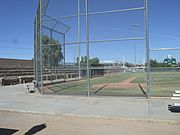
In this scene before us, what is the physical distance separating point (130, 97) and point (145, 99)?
961 millimetres

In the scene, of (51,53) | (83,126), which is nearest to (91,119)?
(83,126)

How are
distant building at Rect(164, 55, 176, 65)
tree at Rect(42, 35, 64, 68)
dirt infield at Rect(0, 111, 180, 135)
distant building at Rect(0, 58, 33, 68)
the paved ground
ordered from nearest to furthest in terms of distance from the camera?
dirt infield at Rect(0, 111, 180, 135)
the paved ground
distant building at Rect(164, 55, 176, 65)
tree at Rect(42, 35, 64, 68)
distant building at Rect(0, 58, 33, 68)

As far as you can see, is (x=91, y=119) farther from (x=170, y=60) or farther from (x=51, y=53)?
(x=51, y=53)

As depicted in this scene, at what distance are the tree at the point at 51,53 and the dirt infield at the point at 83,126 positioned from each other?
10035mm

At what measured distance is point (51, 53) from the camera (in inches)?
800

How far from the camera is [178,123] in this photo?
25.2 feet

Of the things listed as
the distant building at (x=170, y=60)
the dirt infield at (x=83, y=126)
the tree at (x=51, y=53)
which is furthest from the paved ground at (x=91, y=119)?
the tree at (x=51, y=53)

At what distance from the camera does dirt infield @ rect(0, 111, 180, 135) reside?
6875 mm

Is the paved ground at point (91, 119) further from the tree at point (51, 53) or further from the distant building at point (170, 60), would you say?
the tree at point (51, 53)

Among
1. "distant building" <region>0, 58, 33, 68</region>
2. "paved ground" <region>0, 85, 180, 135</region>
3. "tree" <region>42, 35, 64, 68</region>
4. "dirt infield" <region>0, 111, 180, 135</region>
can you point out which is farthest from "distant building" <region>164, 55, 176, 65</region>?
"distant building" <region>0, 58, 33, 68</region>

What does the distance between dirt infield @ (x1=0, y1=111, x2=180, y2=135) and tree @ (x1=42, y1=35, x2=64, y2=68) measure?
395 inches

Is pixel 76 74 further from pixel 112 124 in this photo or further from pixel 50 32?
pixel 112 124

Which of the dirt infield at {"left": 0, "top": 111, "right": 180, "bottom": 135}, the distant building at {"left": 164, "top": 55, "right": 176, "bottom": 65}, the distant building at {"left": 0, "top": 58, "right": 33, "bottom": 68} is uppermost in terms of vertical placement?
the distant building at {"left": 0, "top": 58, "right": 33, "bottom": 68}

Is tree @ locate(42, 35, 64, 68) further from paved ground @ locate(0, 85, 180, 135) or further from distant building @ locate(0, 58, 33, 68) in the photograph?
distant building @ locate(0, 58, 33, 68)
